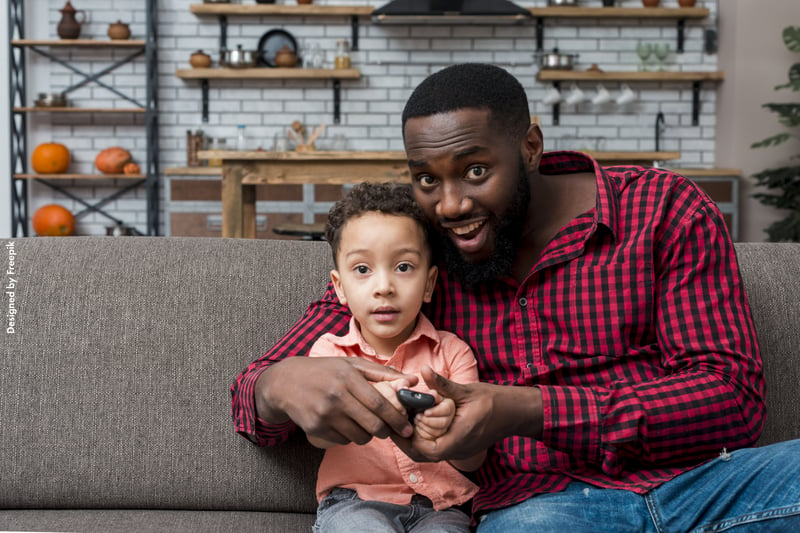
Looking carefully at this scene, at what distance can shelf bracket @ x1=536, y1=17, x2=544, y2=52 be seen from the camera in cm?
604

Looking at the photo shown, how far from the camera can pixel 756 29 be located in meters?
5.67

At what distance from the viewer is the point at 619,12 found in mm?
5875

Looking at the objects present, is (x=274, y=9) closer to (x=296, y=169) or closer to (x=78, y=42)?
(x=78, y=42)

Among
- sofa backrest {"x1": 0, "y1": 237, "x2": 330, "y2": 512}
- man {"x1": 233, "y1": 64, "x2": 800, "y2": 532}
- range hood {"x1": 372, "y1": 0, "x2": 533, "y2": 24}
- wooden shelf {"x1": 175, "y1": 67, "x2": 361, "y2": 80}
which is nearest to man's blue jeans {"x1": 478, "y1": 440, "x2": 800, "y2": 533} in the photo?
man {"x1": 233, "y1": 64, "x2": 800, "y2": 532}

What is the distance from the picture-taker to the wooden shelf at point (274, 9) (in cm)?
583

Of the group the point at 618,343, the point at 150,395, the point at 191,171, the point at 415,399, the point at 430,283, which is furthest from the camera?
the point at 191,171

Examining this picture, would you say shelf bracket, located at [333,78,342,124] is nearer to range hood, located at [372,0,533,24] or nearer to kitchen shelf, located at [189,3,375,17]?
kitchen shelf, located at [189,3,375,17]

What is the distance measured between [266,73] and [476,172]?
15.9 ft

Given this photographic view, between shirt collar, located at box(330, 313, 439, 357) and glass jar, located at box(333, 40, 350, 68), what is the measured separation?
15.8 ft

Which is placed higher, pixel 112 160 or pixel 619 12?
pixel 619 12

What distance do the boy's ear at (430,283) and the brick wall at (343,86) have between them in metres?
4.83

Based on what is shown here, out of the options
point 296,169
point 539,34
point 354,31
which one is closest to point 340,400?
point 296,169

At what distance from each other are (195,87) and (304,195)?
1382 mm

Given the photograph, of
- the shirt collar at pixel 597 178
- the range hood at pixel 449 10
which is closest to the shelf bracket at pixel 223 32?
the range hood at pixel 449 10
